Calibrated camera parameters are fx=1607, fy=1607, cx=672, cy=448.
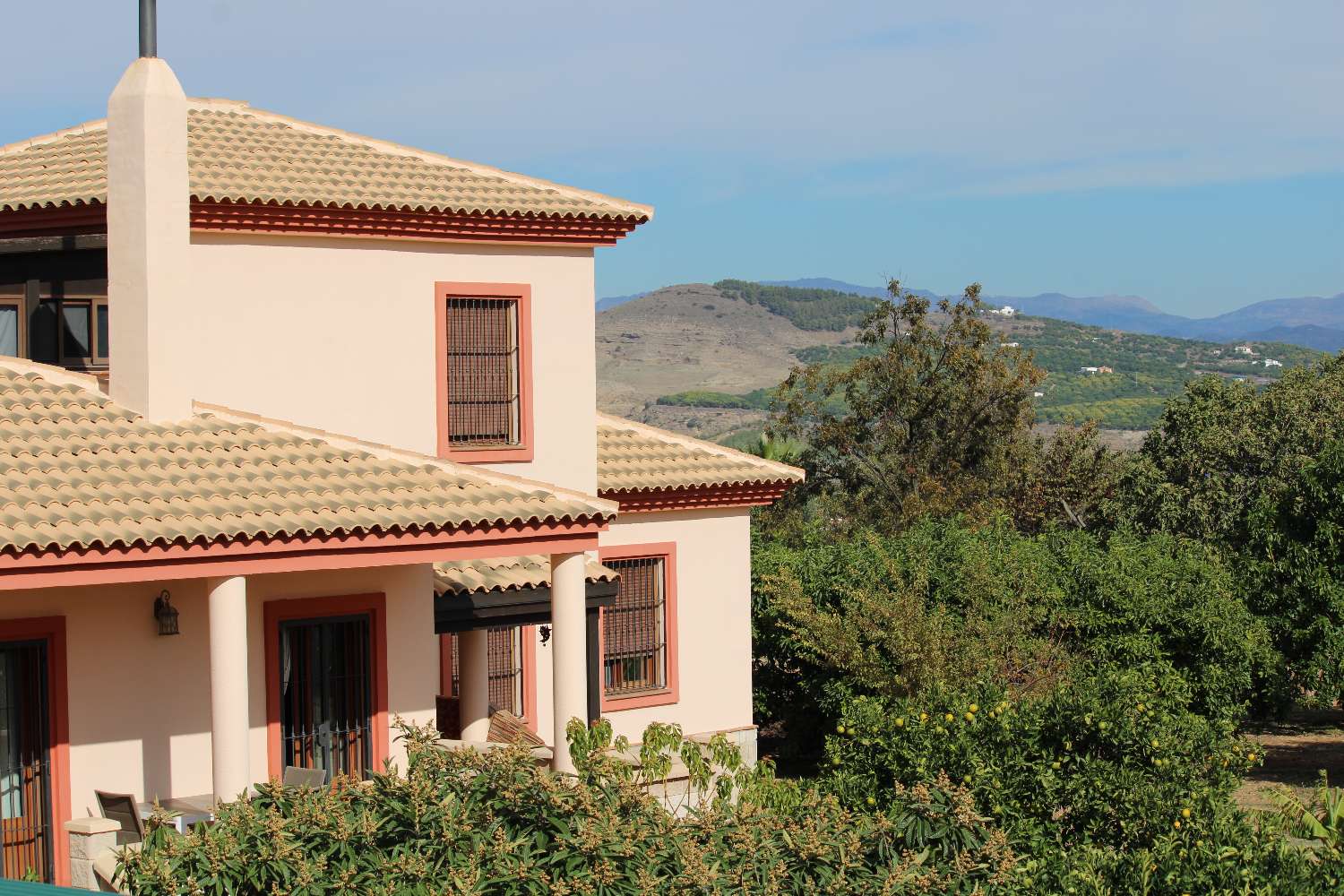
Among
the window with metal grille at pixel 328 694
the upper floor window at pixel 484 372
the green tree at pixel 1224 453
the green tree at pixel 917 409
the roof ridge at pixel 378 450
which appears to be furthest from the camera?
the green tree at pixel 917 409

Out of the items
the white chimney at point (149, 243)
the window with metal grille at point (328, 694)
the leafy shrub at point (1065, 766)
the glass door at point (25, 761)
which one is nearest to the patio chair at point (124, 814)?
the glass door at point (25, 761)

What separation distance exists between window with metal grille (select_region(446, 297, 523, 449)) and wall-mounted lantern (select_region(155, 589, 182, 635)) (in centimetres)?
425

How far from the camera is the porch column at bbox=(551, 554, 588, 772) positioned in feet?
40.0

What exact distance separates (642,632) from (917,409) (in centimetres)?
2128

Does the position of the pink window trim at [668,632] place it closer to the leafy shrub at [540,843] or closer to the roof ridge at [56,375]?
the roof ridge at [56,375]

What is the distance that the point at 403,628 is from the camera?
13.0 meters

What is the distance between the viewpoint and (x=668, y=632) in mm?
18047

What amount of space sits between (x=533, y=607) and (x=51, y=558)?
525 cm

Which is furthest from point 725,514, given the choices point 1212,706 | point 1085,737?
point 1212,706

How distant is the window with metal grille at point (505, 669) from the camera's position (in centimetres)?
1636

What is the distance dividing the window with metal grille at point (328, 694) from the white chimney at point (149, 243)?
2.06m

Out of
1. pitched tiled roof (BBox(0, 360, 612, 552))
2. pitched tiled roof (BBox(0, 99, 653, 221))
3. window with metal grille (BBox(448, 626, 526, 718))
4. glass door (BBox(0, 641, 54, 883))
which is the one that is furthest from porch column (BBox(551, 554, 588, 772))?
pitched tiled roof (BBox(0, 99, 653, 221))

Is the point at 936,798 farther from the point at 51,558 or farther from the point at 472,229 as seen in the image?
the point at 472,229

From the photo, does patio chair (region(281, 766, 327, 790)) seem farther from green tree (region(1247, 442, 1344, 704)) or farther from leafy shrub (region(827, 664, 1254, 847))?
green tree (region(1247, 442, 1344, 704))
